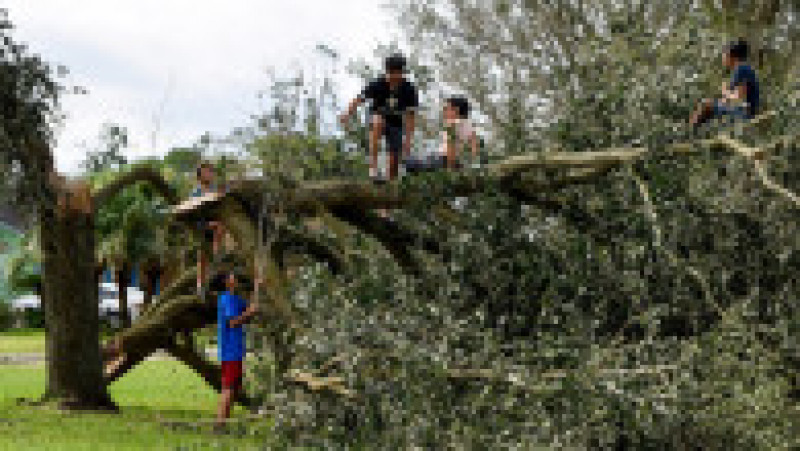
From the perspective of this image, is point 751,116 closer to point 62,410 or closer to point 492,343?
point 492,343

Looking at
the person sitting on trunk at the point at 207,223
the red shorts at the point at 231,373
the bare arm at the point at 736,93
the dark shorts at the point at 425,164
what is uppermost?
the bare arm at the point at 736,93

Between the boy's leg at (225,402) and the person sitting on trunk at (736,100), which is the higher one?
the person sitting on trunk at (736,100)

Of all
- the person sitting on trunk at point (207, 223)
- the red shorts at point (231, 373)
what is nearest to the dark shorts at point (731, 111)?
the person sitting on trunk at point (207, 223)

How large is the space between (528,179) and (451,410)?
105 inches

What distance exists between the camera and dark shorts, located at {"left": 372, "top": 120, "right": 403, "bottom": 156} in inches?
479

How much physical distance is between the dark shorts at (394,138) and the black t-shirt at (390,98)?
42 mm

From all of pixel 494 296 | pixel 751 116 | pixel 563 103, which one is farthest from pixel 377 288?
pixel 751 116

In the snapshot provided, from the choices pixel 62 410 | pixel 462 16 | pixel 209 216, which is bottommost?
pixel 62 410

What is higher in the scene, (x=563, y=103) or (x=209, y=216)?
(x=563, y=103)

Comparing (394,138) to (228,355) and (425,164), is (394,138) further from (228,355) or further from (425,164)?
(228,355)

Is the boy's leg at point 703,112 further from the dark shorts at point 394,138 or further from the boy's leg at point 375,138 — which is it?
the boy's leg at point 375,138

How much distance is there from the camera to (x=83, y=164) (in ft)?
65.5

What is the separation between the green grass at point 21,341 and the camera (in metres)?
42.7

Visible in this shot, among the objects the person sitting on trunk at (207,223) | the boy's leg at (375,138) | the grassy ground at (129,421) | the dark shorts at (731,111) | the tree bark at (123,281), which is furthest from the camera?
the tree bark at (123,281)
